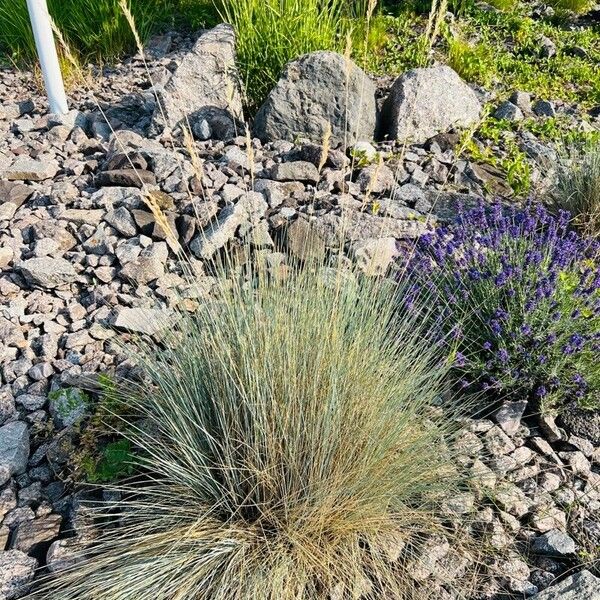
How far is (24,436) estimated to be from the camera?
8.63 ft

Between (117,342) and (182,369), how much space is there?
66cm

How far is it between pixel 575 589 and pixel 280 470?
97 cm

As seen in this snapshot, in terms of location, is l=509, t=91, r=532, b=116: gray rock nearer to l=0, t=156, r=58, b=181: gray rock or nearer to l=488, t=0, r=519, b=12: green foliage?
l=488, t=0, r=519, b=12: green foliage

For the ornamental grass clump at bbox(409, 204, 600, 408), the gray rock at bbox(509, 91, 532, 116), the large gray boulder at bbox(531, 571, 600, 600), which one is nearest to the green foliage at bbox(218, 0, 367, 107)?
the gray rock at bbox(509, 91, 532, 116)

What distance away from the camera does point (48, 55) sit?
4547 mm

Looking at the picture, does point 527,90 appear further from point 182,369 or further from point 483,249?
point 182,369

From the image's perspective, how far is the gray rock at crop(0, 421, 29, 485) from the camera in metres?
2.51

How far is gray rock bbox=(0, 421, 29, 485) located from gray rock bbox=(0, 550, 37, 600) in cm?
35

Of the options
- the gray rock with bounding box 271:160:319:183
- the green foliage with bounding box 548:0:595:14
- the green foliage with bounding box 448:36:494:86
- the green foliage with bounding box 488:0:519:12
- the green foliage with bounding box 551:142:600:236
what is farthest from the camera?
the green foliage with bounding box 548:0:595:14

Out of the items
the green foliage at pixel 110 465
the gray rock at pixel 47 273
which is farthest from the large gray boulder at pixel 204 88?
the green foliage at pixel 110 465

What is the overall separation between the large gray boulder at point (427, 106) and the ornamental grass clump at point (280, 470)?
2455 millimetres

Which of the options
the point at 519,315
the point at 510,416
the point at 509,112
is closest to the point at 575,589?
the point at 510,416

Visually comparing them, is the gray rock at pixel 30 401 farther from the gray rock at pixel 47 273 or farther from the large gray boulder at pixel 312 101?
the large gray boulder at pixel 312 101

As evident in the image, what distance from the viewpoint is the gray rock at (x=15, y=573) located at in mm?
2137
